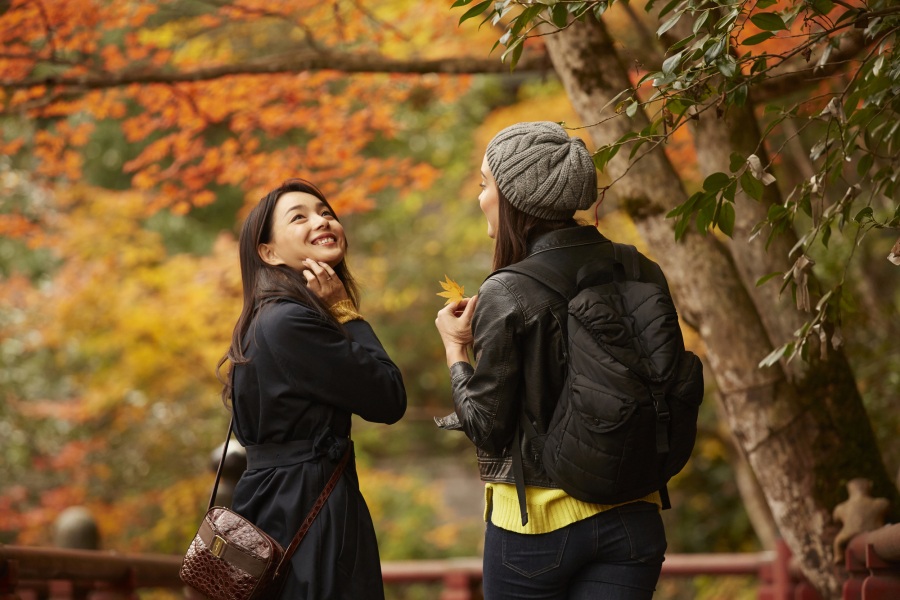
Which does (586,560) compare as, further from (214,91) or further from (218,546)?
(214,91)

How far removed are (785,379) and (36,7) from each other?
15.8 feet

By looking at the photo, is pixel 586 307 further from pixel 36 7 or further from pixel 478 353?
pixel 36 7

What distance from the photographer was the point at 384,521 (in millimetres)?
10664

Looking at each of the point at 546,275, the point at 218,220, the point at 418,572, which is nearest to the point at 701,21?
the point at 546,275

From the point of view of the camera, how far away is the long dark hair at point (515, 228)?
2.35 meters

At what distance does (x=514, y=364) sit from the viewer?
2197 mm

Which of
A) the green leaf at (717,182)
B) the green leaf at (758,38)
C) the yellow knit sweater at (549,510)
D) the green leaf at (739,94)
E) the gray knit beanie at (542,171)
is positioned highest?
the green leaf at (758,38)

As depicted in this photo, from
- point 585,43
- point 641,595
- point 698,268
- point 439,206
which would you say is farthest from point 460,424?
point 439,206

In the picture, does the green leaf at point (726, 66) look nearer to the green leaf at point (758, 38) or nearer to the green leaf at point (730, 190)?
the green leaf at point (758, 38)

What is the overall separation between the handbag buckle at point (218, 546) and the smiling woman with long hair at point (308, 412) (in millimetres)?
116

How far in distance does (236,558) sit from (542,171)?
1.28m

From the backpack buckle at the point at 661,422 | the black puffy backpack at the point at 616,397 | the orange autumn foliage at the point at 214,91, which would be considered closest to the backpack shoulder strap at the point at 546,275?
the black puffy backpack at the point at 616,397

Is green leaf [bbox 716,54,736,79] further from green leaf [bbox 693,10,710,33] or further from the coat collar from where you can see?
the coat collar

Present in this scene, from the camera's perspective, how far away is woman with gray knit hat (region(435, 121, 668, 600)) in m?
2.21
